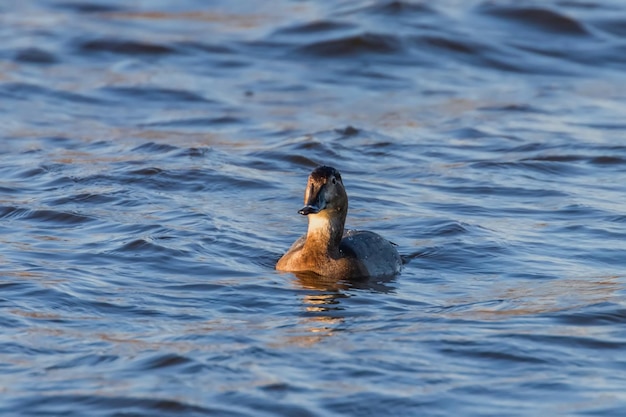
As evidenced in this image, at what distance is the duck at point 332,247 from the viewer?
37.3 ft

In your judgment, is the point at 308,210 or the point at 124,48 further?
the point at 124,48

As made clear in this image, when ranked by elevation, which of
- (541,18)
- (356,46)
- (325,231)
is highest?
(541,18)

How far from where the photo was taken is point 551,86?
2106 cm

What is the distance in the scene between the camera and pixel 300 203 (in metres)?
14.4

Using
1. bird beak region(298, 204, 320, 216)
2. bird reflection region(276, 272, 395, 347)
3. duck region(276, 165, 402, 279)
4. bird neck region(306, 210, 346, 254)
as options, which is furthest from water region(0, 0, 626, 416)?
bird beak region(298, 204, 320, 216)

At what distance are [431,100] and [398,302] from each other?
9699 millimetres

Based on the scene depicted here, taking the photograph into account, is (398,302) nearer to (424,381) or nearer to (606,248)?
(424,381)

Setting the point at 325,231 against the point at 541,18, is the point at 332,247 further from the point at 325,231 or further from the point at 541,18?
the point at 541,18

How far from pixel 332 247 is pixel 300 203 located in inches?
111

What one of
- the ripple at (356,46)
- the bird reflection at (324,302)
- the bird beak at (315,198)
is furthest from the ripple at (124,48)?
the bird reflection at (324,302)

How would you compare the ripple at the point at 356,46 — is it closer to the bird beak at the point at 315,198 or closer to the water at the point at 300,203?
the water at the point at 300,203

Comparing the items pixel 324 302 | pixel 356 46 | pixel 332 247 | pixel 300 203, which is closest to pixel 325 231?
pixel 332 247

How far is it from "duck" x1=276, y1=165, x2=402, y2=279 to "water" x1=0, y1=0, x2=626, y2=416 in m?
0.22

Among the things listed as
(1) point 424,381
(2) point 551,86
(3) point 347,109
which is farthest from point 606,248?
(2) point 551,86
